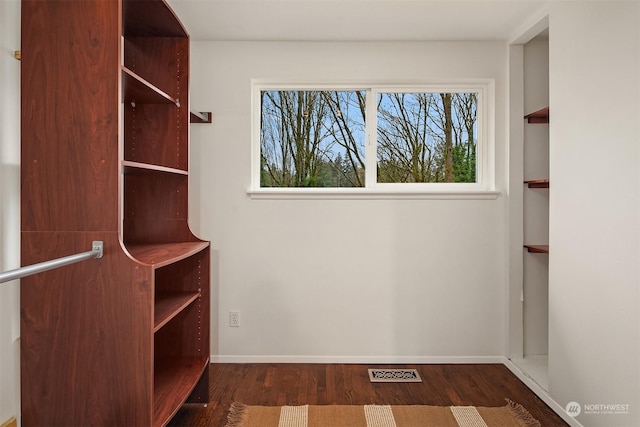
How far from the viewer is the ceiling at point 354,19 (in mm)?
2510

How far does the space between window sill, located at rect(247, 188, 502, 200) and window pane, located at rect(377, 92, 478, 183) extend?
0.17 m

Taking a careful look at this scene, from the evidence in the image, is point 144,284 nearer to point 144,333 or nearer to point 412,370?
point 144,333

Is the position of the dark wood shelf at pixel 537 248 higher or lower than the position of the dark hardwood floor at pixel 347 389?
higher

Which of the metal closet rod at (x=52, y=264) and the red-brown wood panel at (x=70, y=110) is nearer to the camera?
the metal closet rod at (x=52, y=264)

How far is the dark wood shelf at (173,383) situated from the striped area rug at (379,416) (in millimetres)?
321

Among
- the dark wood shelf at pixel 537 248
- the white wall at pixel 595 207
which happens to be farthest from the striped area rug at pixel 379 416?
the dark wood shelf at pixel 537 248

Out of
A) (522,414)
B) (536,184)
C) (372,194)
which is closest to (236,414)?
(522,414)

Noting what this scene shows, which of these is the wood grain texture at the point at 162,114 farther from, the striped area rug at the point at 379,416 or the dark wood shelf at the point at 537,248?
the dark wood shelf at the point at 537,248

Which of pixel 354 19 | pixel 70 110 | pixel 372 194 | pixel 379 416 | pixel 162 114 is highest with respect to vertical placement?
pixel 354 19

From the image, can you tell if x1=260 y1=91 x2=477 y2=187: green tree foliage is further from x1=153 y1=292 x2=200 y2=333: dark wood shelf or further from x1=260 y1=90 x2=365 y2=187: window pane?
x1=153 y1=292 x2=200 y2=333: dark wood shelf

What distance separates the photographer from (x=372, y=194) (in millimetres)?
3057

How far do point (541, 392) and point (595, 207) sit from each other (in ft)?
3.78

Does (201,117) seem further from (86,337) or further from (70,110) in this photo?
(86,337)

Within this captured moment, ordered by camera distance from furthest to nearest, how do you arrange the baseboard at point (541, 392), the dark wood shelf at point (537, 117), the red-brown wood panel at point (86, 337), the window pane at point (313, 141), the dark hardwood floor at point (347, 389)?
the window pane at point (313, 141)
the dark wood shelf at point (537, 117)
the dark hardwood floor at point (347, 389)
the baseboard at point (541, 392)
the red-brown wood panel at point (86, 337)
